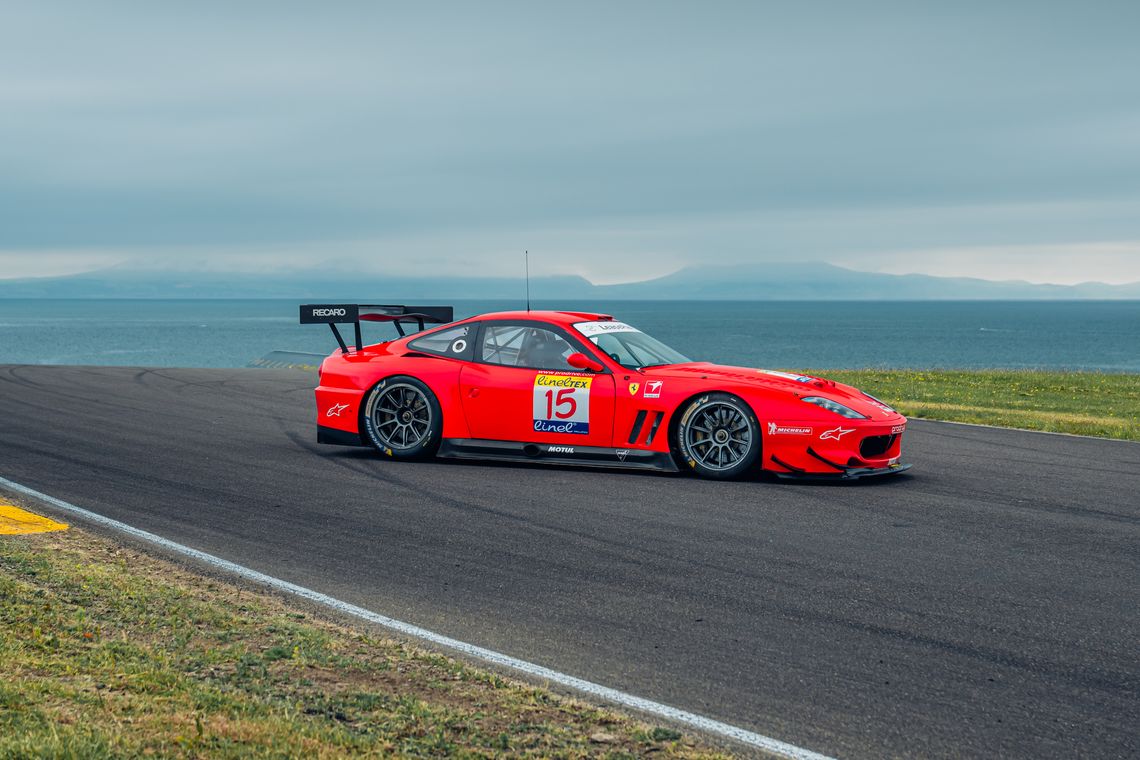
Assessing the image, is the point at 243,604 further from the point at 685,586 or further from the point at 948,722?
the point at 948,722

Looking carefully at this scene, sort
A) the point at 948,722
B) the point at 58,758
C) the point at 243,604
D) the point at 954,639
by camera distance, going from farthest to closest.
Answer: the point at 243,604 < the point at 954,639 < the point at 948,722 < the point at 58,758

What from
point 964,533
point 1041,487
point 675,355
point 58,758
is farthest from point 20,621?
point 1041,487

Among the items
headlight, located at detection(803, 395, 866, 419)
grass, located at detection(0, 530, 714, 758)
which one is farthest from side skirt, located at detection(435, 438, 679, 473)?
grass, located at detection(0, 530, 714, 758)

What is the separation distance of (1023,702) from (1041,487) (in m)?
5.44

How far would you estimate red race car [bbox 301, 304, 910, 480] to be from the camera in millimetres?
9727

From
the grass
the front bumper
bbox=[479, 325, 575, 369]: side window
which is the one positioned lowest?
the grass

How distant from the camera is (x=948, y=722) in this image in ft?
14.3

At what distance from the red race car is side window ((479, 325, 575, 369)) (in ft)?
0.04

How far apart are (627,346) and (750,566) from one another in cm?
414

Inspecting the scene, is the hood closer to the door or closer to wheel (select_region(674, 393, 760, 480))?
wheel (select_region(674, 393, 760, 480))

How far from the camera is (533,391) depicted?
10.4 metres

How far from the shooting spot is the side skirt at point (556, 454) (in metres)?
10.1

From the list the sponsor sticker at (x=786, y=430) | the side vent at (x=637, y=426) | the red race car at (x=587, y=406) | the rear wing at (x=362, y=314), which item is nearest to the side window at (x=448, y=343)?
the red race car at (x=587, y=406)

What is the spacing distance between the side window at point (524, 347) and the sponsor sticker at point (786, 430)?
191 centimetres
